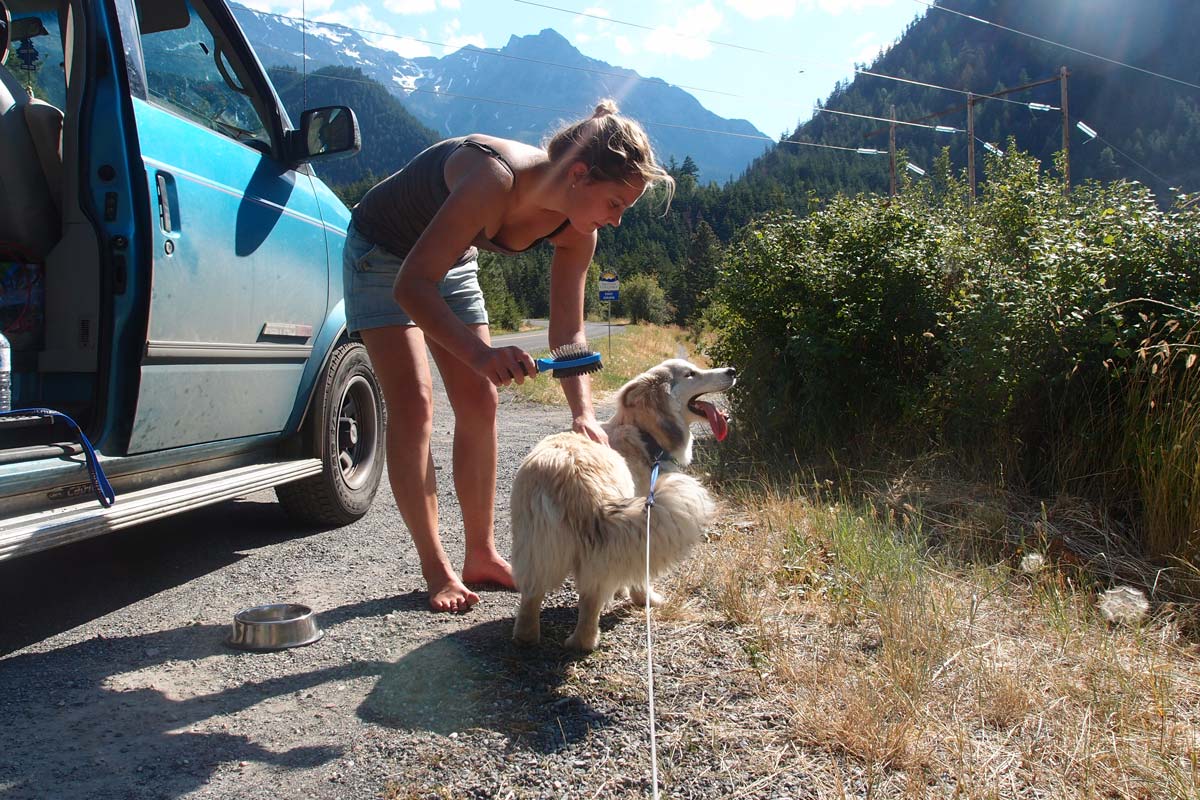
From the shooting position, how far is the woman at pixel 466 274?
2531 millimetres

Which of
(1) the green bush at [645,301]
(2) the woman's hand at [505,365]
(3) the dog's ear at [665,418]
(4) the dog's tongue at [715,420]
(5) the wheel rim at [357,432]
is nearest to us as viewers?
(2) the woman's hand at [505,365]

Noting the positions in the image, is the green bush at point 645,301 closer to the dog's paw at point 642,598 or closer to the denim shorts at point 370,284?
the dog's paw at point 642,598

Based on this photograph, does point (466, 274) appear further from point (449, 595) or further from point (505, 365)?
point (449, 595)

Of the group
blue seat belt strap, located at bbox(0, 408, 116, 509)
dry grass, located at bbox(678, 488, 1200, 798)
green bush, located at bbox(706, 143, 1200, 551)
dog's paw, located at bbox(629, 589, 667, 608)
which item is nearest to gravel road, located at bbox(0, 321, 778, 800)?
dog's paw, located at bbox(629, 589, 667, 608)

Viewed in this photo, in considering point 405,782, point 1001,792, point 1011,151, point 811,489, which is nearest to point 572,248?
point 405,782

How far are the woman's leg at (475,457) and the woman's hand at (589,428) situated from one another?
42 centimetres

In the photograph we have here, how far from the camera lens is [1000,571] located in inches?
151

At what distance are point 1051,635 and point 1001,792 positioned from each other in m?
1.31

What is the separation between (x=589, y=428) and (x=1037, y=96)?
148841mm

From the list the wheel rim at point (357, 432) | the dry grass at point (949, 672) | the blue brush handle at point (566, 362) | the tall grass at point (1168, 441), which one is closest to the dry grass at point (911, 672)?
the dry grass at point (949, 672)

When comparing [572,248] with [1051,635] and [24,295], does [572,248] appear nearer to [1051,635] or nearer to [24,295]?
[24,295]

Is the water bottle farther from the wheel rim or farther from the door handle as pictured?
the wheel rim

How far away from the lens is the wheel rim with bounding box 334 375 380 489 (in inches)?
176

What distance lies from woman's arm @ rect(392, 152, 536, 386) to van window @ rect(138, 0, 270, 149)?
1.51 metres
